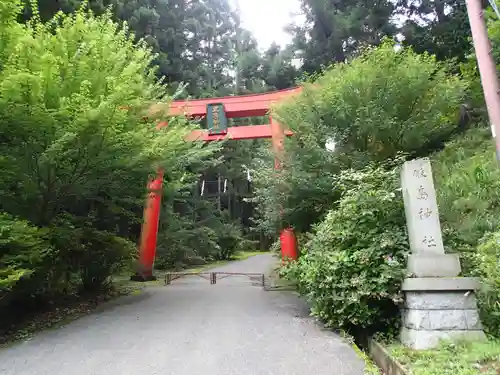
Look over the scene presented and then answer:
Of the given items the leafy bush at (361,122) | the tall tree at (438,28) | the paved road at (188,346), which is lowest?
the paved road at (188,346)

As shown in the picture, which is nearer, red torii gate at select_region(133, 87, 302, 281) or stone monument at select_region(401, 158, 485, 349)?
stone monument at select_region(401, 158, 485, 349)

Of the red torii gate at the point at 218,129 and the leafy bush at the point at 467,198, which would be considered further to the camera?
the red torii gate at the point at 218,129

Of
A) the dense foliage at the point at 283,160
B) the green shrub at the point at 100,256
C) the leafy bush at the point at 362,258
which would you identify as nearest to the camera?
the leafy bush at the point at 362,258

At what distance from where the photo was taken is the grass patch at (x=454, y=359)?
3420 mm

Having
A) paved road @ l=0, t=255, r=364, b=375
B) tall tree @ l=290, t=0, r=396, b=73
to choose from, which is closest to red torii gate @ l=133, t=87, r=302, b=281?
tall tree @ l=290, t=0, r=396, b=73

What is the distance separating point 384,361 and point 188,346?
242cm

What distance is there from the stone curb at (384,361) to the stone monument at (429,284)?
312mm

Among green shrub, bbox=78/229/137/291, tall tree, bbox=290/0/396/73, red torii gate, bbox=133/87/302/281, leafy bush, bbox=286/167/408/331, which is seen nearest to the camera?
leafy bush, bbox=286/167/408/331

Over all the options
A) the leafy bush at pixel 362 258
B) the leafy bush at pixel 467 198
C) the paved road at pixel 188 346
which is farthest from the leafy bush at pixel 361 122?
the paved road at pixel 188 346

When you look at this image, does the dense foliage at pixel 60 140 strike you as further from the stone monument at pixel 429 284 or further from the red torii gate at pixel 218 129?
the red torii gate at pixel 218 129

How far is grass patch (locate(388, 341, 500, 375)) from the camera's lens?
342 cm

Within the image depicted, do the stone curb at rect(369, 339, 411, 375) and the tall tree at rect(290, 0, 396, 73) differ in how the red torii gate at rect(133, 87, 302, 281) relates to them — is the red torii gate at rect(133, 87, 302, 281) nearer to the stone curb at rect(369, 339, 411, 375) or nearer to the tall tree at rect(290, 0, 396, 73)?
the tall tree at rect(290, 0, 396, 73)

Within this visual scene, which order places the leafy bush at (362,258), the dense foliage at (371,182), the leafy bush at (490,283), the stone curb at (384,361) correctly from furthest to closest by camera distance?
1. the dense foliage at (371,182)
2. the leafy bush at (362,258)
3. the leafy bush at (490,283)
4. the stone curb at (384,361)

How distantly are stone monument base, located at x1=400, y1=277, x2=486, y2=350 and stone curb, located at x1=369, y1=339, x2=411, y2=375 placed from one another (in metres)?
0.33
